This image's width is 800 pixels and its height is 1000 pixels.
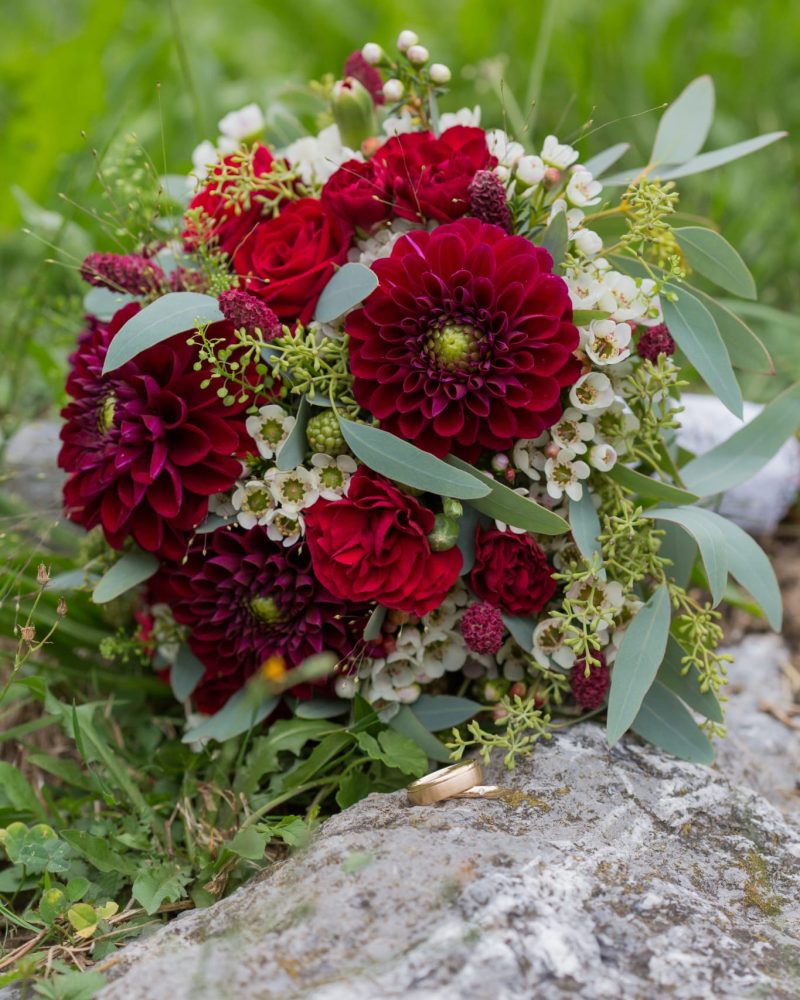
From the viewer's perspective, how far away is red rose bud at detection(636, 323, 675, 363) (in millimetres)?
1213

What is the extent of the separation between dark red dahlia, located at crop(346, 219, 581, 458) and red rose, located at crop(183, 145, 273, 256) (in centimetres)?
30

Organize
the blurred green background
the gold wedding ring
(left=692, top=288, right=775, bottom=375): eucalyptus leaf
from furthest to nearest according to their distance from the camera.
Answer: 1. the blurred green background
2. (left=692, top=288, right=775, bottom=375): eucalyptus leaf
3. the gold wedding ring

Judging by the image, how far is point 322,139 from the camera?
1372mm

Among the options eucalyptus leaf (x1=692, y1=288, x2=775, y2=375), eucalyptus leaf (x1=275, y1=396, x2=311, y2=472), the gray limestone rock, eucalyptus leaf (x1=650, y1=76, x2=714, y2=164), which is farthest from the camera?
eucalyptus leaf (x1=650, y1=76, x2=714, y2=164)

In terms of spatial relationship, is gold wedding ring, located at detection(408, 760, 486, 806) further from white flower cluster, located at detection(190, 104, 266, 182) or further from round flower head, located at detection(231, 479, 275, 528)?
white flower cluster, located at detection(190, 104, 266, 182)

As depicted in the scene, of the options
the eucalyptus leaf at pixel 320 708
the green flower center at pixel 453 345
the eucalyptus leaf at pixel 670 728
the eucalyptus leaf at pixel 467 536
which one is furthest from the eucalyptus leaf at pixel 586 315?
the eucalyptus leaf at pixel 320 708

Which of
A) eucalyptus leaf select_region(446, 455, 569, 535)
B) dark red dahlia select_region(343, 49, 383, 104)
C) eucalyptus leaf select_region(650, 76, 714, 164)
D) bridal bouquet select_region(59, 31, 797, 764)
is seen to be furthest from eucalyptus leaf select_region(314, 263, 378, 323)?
eucalyptus leaf select_region(650, 76, 714, 164)

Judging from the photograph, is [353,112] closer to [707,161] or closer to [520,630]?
[707,161]

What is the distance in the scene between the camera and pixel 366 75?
57.5 inches

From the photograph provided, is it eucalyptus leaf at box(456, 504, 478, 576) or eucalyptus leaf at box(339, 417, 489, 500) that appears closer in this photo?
eucalyptus leaf at box(339, 417, 489, 500)

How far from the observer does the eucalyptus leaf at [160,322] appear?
43.3 inches

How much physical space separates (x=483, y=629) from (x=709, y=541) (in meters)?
0.28

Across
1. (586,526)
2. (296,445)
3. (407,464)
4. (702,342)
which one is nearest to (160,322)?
(296,445)

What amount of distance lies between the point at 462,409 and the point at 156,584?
0.50 metres
